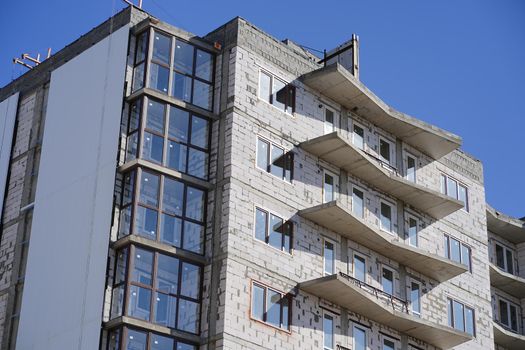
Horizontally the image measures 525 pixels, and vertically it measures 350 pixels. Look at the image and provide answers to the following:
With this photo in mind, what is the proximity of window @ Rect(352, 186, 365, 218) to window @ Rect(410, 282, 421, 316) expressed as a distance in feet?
13.9

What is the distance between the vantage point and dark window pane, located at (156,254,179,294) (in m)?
45.0

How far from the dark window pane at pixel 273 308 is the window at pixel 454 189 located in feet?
46.7

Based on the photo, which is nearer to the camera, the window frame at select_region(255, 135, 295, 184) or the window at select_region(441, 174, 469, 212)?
the window frame at select_region(255, 135, 295, 184)

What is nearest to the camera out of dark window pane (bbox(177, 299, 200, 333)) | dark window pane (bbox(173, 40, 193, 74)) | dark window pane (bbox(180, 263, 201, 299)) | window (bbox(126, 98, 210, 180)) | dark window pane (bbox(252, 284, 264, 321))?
dark window pane (bbox(177, 299, 200, 333))

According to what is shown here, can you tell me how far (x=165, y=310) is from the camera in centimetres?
4475

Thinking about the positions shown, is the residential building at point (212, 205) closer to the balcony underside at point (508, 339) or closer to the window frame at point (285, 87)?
the window frame at point (285, 87)

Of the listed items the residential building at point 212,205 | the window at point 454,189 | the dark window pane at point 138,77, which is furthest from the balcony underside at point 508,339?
the dark window pane at point 138,77

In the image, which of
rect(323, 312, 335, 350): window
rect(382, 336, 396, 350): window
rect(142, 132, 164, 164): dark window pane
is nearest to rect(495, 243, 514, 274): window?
rect(382, 336, 396, 350): window

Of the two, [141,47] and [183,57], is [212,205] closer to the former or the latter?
[183,57]

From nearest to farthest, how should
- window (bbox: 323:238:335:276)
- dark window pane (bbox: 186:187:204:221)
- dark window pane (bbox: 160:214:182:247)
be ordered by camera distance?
dark window pane (bbox: 160:214:182:247), dark window pane (bbox: 186:187:204:221), window (bbox: 323:238:335:276)

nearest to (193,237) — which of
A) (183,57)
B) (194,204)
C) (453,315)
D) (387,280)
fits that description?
(194,204)

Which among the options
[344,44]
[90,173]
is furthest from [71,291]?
[344,44]

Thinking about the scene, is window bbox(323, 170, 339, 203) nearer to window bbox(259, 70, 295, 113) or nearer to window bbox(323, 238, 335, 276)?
window bbox(323, 238, 335, 276)

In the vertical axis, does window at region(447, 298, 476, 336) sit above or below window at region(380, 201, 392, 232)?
below
